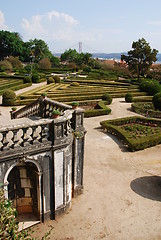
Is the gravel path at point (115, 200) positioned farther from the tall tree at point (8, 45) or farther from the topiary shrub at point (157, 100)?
the tall tree at point (8, 45)

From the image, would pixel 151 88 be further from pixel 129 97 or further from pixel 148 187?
pixel 148 187

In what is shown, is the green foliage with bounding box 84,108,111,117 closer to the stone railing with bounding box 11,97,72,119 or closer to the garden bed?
the garden bed

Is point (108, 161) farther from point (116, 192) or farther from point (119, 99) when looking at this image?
point (119, 99)

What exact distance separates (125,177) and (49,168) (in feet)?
21.8

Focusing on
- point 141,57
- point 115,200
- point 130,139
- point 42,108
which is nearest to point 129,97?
point 130,139

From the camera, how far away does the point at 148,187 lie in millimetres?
13117

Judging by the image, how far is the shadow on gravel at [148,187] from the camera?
1240 centimetres

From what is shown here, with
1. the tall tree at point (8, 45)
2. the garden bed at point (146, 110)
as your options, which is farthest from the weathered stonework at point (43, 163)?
the tall tree at point (8, 45)

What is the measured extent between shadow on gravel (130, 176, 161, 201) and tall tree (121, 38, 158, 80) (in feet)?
163

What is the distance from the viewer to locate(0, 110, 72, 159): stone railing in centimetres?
797

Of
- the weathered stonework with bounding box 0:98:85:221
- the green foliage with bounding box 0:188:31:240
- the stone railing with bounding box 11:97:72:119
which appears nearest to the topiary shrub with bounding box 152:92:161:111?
the stone railing with bounding box 11:97:72:119

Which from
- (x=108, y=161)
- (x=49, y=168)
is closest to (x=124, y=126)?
(x=108, y=161)

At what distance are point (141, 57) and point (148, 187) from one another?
5370 cm

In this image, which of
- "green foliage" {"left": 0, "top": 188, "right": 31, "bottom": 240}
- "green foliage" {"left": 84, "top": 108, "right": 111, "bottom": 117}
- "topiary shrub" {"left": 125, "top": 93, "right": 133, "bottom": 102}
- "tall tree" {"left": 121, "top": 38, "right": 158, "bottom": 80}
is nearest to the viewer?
"green foliage" {"left": 0, "top": 188, "right": 31, "bottom": 240}
